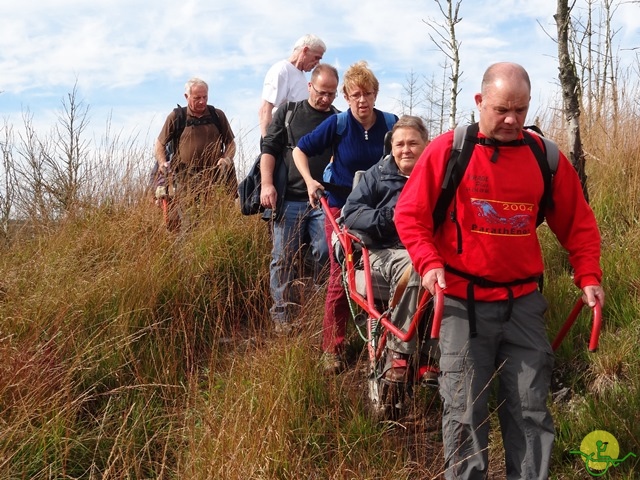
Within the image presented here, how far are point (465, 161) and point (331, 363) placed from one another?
170 cm

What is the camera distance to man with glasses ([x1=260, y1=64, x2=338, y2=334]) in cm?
530

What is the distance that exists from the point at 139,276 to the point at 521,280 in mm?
3069

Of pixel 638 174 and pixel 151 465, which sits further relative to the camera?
pixel 638 174

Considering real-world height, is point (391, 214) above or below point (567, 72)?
below

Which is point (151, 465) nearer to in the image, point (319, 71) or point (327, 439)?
point (327, 439)

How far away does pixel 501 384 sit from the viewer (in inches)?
127

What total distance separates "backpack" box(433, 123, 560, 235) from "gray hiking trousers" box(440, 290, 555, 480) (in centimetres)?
42

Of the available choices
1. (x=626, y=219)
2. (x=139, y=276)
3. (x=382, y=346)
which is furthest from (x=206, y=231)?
(x=626, y=219)

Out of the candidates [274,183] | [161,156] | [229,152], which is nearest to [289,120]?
[274,183]

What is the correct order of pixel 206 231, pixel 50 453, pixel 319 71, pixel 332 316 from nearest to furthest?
pixel 50 453, pixel 332 316, pixel 319 71, pixel 206 231

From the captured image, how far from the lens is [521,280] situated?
10.5 feet

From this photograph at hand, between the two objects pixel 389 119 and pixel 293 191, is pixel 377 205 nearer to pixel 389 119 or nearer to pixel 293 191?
pixel 389 119

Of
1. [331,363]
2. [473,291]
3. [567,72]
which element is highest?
[567,72]

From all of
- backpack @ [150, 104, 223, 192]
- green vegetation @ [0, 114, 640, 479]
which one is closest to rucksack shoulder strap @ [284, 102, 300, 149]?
green vegetation @ [0, 114, 640, 479]
